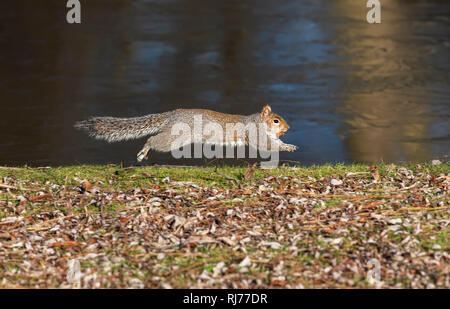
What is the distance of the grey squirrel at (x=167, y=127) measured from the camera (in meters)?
6.27

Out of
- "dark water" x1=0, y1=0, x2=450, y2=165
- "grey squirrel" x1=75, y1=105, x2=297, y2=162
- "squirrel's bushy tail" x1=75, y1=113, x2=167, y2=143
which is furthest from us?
"dark water" x1=0, y1=0, x2=450, y2=165

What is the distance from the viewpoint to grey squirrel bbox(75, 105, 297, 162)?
6.27 metres

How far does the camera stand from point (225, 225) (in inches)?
169

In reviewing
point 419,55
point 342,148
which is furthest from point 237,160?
point 419,55

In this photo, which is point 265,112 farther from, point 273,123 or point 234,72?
point 234,72

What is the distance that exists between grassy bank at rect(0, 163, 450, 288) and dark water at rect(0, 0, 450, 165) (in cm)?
193

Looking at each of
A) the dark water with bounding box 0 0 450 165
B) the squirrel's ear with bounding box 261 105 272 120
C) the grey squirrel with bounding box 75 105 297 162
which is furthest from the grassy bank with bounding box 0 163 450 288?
the dark water with bounding box 0 0 450 165

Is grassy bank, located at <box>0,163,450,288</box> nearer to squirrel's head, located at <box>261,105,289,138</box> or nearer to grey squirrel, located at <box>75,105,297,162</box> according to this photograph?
grey squirrel, located at <box>75,105,297,162</box>

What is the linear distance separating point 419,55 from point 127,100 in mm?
5850

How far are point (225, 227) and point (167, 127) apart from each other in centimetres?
224

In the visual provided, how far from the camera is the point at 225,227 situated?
4.27 meters

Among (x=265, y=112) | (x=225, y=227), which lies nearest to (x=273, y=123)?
(x=265, y=112)

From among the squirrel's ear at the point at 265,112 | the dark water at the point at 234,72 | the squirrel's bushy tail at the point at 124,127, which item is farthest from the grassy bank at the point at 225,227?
the dark water at the point at 234,72
